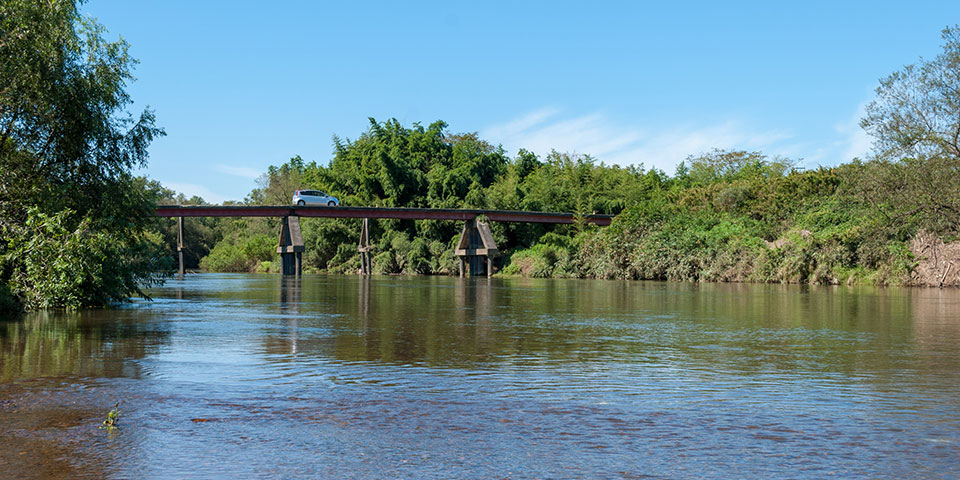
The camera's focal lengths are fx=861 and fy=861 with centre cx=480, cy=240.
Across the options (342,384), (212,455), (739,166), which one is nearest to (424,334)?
(342,384)

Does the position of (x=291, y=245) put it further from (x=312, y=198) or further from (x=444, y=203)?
(x=444, y=203)

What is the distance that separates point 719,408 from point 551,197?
7825 centimetres

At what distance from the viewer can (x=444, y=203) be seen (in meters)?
86.9

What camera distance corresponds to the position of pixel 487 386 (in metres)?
10.6

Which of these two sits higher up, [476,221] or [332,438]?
[476,221]

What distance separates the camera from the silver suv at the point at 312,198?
7594 centimetres

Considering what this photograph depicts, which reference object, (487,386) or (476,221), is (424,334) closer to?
(487,386)

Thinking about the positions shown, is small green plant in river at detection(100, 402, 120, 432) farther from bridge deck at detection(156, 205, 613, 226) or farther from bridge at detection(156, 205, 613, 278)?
Answer: bridge deck at detection(156, 205, 613, 226)

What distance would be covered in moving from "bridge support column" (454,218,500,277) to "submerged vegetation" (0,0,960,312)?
395 cm

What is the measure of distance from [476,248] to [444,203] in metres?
15.1

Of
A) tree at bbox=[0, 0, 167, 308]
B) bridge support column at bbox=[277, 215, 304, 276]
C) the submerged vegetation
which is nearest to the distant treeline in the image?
the submerged vegetation

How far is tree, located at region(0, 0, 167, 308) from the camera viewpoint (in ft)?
71.3

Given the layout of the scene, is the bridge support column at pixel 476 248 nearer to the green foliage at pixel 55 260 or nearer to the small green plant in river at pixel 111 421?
the green foliage at pixel 55 260

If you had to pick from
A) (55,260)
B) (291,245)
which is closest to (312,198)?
(291,245)
